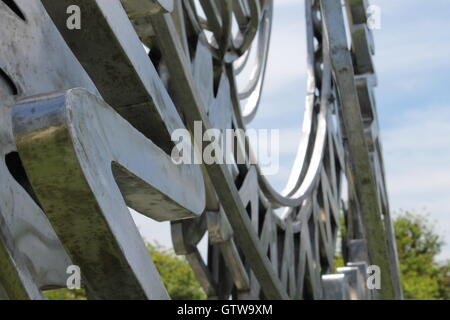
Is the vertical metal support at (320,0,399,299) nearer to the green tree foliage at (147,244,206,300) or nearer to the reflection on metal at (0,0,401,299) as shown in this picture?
the reflection on metal at (0,0,401,299)

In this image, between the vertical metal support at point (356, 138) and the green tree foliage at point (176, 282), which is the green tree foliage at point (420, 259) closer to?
the green tree foliage at point (176, 282)

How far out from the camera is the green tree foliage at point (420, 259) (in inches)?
815

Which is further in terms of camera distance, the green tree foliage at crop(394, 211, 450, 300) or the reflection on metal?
the green tree foliage at crop(394, 211, 450, 300)

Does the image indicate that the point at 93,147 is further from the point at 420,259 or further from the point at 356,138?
the point at 420,259

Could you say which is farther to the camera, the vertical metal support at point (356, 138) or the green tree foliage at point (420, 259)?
the green tree foliage at point (420, 259)

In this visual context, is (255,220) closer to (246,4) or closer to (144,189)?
(246,4)

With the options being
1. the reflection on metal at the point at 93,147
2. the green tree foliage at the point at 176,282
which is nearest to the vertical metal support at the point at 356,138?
the reflection on metal at the point at 93,147

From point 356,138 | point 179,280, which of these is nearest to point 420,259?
point 179,280

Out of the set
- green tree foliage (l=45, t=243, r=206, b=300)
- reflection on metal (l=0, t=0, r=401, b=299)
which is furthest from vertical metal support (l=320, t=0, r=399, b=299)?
green tree foliage (l=45, t=243, r=206, b=300)

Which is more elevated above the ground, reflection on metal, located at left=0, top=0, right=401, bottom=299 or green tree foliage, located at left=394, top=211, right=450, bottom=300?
green tree foliage, located at left=394, top=211, right=450, bottom=300

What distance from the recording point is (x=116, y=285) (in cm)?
156

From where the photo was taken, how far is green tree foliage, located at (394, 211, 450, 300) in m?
20.7

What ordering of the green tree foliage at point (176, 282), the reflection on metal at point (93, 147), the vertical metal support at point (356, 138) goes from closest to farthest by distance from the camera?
the reflection on metal at point (93, 147) < the vertical metal support at point (356, 138) < the green tree foliage at point (176, 282)
